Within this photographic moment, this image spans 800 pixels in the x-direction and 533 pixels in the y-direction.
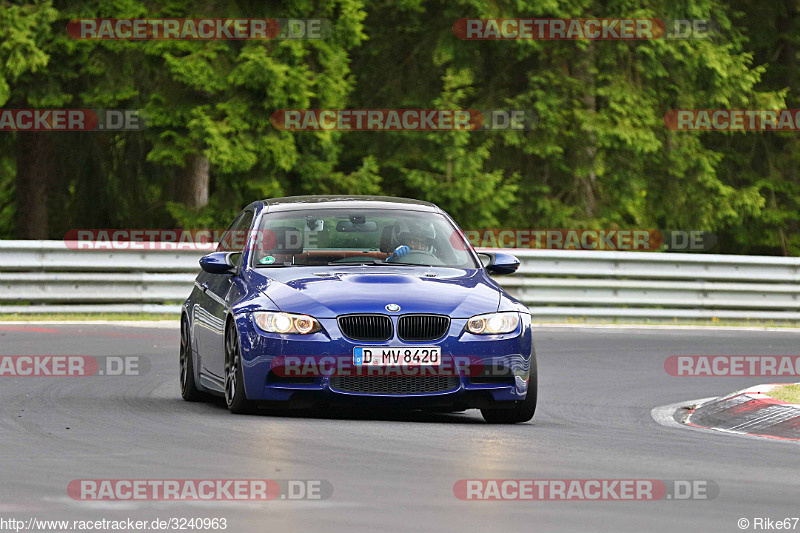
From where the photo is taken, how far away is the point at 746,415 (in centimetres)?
1237

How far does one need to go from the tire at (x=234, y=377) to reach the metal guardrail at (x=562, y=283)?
429 inches

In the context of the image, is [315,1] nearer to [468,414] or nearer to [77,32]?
[77,32]

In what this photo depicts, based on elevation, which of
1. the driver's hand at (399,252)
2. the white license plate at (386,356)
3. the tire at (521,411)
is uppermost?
the driver's hand at (399,252)

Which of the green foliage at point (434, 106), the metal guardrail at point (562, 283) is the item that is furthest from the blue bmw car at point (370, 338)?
the green foliage at point (434, 106)

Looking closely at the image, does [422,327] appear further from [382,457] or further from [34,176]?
[34,176]

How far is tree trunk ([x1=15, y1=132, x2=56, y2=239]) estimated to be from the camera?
35.5 m

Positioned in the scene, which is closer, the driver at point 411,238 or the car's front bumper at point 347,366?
the car's front bumper at point 347,366

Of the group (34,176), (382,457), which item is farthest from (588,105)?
(382,457)

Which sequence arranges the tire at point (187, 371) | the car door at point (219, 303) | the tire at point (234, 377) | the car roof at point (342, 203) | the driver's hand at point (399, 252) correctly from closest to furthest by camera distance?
the tire at point (234, 377) < the car door at point (219, 303) < the driver's hand at point (399, 252) < the car roof at point (342, 203) < the tire at point (187, 371)

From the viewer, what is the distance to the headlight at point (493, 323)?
1133cm

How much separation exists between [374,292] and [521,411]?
1320mm

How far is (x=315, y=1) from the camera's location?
30.5 meters

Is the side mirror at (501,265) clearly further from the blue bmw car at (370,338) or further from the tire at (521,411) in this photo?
the tire at (521,411)

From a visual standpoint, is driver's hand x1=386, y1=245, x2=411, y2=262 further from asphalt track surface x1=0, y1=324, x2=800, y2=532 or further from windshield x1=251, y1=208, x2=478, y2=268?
asphalt track surface x1=0, y1=324, x2=800, y2=532
